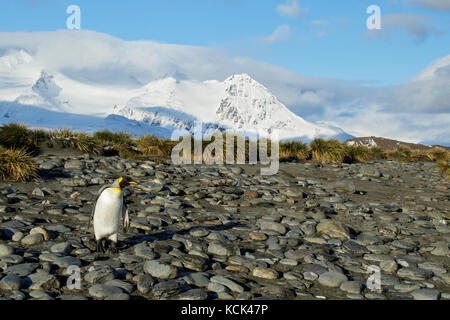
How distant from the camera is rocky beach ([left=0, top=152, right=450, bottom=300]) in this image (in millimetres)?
4824

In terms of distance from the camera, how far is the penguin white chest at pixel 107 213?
19.2 feet

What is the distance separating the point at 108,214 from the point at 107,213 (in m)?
0.02

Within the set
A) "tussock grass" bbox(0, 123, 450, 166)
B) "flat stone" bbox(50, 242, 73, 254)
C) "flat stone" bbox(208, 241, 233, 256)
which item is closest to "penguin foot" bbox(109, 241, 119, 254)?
"flat stone" bbox(50, 242, 73, 254)

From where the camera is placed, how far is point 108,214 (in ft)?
19.5

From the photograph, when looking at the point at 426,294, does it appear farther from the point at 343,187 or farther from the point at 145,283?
the point at 343,187

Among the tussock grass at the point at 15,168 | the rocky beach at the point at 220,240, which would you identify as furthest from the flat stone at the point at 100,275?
the tussock grass at the point at 15,168

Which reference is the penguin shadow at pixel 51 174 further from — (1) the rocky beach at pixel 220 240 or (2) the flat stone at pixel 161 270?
(2) the flat stone at pixel 161 270

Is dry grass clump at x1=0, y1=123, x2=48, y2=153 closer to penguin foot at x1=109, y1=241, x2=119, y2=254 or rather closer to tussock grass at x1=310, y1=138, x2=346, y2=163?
penguin foot at x1=109, y1=241, x2=119, y2=254

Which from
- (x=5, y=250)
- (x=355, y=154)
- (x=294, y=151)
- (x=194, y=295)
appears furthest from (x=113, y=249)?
(x=355, y=154)
